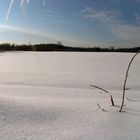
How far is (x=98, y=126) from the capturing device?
3.90 feet

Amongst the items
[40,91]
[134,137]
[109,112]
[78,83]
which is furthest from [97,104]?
[78,83]

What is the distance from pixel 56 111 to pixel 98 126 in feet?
0.82

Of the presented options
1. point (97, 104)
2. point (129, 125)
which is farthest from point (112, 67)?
point (129, 125)

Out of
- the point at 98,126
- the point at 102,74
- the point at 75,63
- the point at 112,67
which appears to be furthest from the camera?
the point at 75,63

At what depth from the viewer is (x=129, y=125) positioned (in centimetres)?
120

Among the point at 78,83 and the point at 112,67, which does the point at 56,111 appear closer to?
the point at 78,83

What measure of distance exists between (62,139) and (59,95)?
0.75 meters

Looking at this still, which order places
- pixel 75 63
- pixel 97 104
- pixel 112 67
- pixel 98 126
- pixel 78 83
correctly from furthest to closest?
pixel 75 63 < pixel 112 67 < pixel 78 83 < pixel 97 104 < pixel 98 126

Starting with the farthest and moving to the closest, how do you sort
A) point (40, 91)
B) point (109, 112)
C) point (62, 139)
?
point (40, 91) → point (109, 112) → point (62, 139)

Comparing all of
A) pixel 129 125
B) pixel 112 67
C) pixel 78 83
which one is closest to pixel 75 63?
pixel 112 67

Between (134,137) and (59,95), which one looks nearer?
(134,137)

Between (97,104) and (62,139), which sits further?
(97,104)

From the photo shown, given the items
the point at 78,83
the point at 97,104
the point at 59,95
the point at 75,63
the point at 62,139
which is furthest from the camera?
the point at 75,63

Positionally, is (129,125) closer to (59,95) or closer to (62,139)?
(62,139)
